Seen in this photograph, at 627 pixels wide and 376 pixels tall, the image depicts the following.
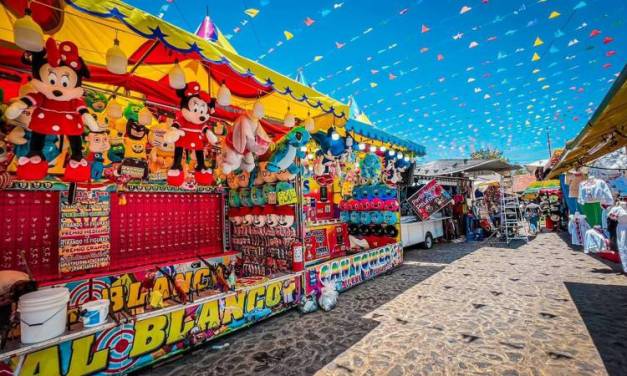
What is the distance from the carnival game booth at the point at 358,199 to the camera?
669cm

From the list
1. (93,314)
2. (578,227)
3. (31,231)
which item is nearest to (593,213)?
(578,227)

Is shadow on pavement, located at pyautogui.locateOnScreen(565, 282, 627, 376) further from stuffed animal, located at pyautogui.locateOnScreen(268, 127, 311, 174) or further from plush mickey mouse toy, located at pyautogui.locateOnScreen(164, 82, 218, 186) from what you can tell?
plush mickey mouse toy, located at pyautogui.locateOnScreen(164, 82, 218, 186)

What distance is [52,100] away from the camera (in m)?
2.64

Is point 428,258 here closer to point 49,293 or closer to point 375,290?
point 375,290

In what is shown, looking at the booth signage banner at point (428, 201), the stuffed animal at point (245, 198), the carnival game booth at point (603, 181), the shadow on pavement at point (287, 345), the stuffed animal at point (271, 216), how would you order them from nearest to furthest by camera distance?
the shadow on pavement at point (287, 345) → the carnival game booth at point (603, 181) → the stuffed animal at point (271, 216) → the stuffed animal at point (245, 198) → the booth signage banner at point (428, 201)

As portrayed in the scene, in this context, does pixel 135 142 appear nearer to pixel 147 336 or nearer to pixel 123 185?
pixel 123 185

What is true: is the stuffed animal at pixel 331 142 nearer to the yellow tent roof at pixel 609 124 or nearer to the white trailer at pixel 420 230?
the yellow tent roof at pixel 609 124

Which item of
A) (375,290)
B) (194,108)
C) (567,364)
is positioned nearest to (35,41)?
(194,108)

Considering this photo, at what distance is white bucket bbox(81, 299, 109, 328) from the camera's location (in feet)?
9.86

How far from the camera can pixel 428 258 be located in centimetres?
947

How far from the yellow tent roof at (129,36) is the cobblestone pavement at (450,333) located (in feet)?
11.6

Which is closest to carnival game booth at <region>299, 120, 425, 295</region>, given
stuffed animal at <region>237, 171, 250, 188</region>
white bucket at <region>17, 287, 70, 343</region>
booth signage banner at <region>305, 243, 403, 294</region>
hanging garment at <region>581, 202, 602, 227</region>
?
booth signage banner at <region>305, 243, 403, 294</region>

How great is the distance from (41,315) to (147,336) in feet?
3.56

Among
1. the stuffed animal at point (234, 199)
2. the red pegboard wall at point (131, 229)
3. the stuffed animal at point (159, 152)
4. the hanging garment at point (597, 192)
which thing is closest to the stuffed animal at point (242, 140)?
the stuffed animal at point (159, 152)
